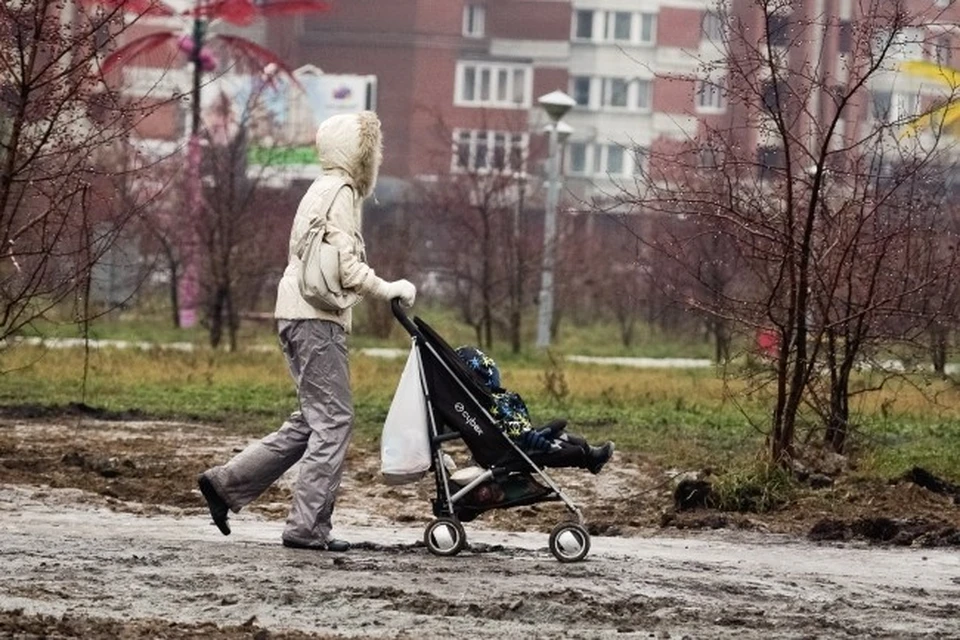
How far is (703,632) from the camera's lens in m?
7.82

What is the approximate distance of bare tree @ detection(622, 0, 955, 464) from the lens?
39.5 ft

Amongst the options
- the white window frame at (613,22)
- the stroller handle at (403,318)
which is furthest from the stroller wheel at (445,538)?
the white window frame at (613,22)

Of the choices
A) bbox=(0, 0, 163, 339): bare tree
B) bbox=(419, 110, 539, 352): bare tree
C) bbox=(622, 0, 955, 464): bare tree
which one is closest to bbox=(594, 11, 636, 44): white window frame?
bbox=(419, 110, 539, 352): bare tree

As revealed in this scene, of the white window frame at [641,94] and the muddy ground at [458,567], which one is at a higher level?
the white window frame at [641,94]

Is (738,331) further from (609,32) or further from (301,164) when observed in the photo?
(609,32)

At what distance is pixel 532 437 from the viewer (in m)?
9.75

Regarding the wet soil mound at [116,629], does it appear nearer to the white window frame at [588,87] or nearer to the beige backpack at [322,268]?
the beige backpack at [322,268]

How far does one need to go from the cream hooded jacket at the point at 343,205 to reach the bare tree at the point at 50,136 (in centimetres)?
209

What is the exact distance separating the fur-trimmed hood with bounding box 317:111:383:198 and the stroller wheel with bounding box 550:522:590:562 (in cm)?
174

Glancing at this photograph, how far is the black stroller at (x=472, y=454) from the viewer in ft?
31.7

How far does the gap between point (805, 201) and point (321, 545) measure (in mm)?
4252

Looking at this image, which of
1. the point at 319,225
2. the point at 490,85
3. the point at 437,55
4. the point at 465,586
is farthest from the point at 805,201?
the point at 490,85

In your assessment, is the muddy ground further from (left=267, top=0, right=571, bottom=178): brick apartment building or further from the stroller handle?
(left=267, top=0, right=571, bottom=178): brick apartment building

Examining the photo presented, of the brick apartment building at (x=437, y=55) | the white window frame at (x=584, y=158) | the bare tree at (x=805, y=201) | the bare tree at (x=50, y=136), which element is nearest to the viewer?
the bare tree at (x=50, y=136)
